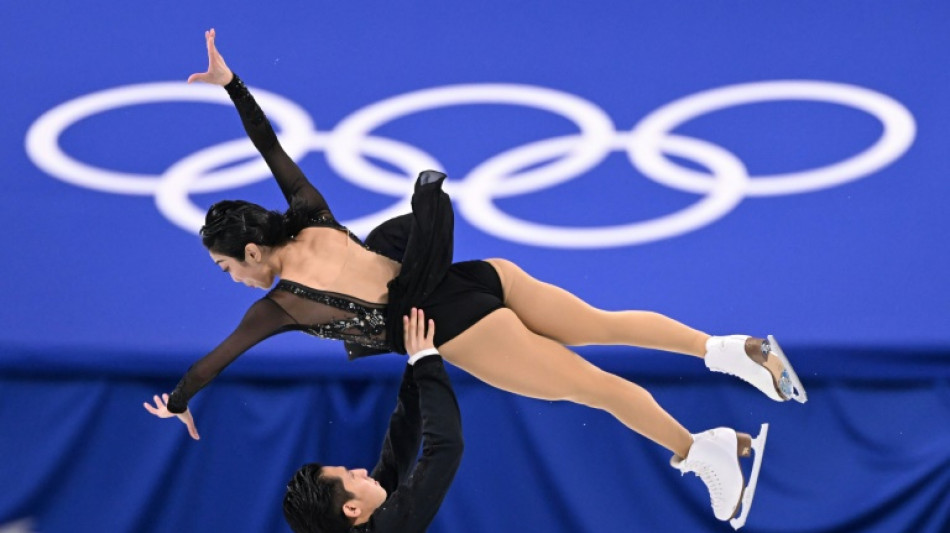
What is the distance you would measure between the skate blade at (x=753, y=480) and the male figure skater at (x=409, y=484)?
48.6 inches

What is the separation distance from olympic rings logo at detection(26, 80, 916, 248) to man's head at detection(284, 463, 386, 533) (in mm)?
2097

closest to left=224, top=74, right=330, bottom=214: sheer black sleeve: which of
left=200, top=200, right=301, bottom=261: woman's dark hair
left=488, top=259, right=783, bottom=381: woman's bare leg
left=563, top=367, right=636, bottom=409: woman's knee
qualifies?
left=200, top=200, right=301, bottom=261: woman's dark hair

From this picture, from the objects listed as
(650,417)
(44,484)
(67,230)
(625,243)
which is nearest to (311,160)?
(67,230)

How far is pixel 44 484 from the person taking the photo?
18.1 feet

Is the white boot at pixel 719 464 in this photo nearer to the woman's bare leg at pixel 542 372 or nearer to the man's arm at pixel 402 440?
the woman's bare leg at pixel 542 372

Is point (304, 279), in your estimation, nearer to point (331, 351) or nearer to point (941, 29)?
point (331, 351)

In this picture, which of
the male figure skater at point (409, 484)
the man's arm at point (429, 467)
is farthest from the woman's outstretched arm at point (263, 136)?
the man's arm at point (429, 467)

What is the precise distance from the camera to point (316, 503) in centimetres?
457

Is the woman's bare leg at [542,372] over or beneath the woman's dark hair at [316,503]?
over

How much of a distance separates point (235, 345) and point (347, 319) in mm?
443

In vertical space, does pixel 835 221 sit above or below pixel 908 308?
above

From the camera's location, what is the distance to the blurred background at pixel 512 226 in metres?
5.46

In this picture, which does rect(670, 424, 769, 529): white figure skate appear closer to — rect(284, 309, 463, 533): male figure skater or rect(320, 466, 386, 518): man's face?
rect(284, 309, 463, 533): male figure skater

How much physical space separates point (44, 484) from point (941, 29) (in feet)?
17.9
